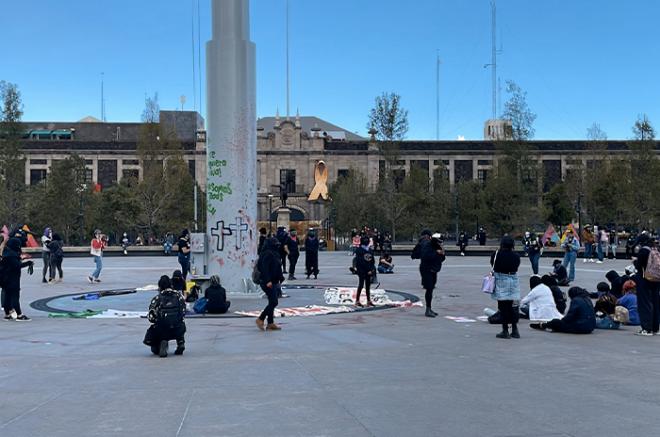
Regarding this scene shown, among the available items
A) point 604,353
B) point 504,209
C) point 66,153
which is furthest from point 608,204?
point 66,153

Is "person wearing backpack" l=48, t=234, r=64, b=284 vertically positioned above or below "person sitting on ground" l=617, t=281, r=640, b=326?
above

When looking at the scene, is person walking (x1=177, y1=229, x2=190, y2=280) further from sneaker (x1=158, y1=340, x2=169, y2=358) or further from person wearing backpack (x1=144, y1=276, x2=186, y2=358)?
sneaker (x1=158, y1=340, x2=169, y2=358)

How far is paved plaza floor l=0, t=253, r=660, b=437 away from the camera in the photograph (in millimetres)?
6312

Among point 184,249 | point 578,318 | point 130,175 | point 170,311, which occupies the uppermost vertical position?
point 130,175

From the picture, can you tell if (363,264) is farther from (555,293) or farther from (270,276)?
(555,293)

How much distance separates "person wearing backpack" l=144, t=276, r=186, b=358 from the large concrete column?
754 centimetres

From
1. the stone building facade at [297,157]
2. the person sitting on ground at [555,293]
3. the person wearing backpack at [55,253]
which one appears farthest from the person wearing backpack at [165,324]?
the stone building facade at [297,157]

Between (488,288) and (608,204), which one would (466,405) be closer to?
(488,288)

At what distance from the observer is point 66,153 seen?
86.9m

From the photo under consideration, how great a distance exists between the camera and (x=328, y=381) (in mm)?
8250

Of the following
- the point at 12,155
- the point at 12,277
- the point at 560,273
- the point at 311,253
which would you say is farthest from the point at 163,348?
the point at 12,155

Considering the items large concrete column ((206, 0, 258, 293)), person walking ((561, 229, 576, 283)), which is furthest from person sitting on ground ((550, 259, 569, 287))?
large concrete column ((206, 0, 258, 293))

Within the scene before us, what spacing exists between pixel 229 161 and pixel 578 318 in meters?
9.23

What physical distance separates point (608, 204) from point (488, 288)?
48.3 m
